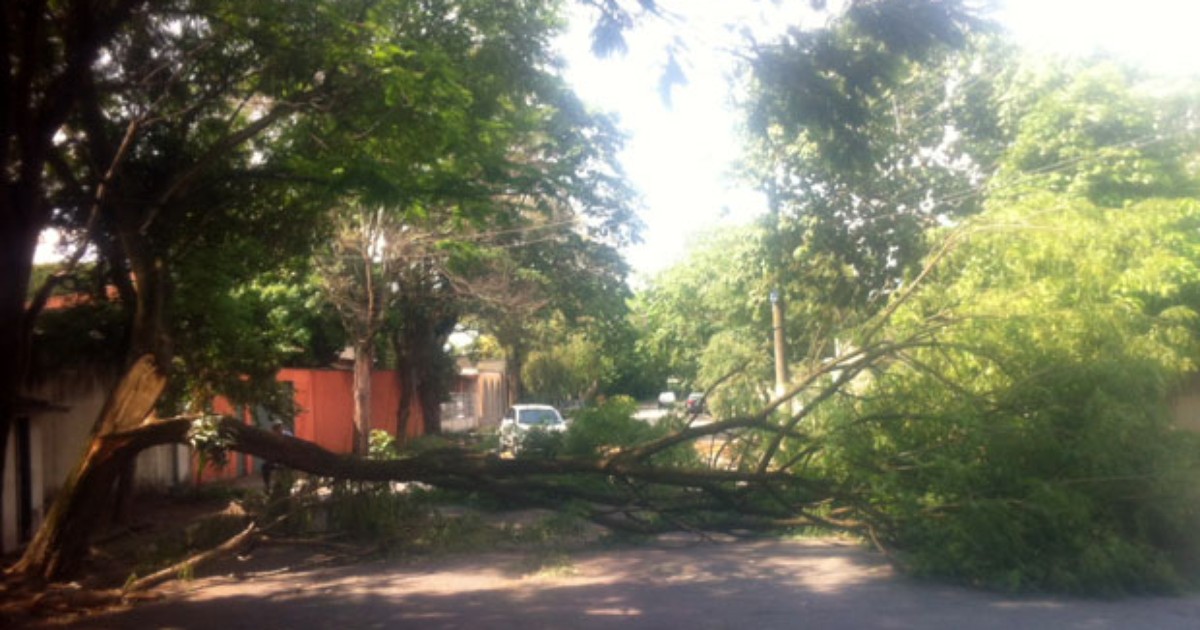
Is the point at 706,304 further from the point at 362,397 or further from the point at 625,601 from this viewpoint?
the point at 625,601

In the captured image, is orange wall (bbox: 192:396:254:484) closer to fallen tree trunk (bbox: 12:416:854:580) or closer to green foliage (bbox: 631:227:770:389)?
fallen tree trunk (bbox: 12:416:854:580)

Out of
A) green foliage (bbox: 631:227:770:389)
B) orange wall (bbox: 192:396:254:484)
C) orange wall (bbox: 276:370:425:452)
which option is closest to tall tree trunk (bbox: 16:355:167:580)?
orange wall (bbox: 192:396:254:484)

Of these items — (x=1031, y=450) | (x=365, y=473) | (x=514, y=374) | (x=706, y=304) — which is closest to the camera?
(x=1031, y=450)

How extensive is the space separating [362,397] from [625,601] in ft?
50.9

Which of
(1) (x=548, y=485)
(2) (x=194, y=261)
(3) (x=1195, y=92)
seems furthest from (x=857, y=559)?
(3) (x=1195, y=92)

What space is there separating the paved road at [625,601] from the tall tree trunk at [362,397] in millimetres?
12179

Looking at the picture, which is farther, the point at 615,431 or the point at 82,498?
the point at 615,431

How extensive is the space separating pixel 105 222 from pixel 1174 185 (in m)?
16.3

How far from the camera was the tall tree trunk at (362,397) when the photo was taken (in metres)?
23.2

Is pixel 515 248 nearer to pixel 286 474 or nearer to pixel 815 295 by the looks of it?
pixel 815 295

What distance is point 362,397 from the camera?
23641 millimetres

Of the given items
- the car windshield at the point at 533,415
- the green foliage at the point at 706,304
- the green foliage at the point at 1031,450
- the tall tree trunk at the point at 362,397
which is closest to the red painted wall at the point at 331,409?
the tall tree trunk at the point at 362,397

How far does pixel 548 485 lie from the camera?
9.79 meters

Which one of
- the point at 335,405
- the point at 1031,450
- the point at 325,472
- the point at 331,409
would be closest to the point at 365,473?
the point at 325,472
